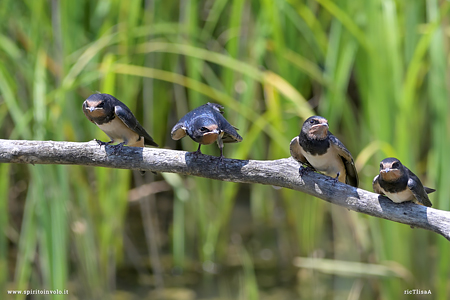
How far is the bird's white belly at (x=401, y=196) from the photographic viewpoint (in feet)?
6.77

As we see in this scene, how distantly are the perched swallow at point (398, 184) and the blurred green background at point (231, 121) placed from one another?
4.27ft

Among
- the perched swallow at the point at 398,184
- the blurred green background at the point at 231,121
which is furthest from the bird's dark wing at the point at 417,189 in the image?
the blurred green background at the point at 231,121

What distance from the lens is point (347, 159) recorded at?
2438 millimetres

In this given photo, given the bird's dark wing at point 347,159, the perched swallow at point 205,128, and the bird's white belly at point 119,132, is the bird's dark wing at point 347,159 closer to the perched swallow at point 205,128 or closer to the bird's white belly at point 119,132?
the perched swallow at point 205,128

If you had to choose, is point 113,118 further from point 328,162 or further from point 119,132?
point 328,162

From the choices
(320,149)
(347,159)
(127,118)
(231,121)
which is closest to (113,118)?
(127,118)

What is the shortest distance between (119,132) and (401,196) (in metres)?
1.49

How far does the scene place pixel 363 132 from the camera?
4.07 m

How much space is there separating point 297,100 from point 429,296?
188 centimetres

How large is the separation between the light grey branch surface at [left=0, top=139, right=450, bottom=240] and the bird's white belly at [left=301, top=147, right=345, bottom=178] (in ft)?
0.86

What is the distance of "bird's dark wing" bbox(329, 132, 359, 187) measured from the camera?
7.74 ft

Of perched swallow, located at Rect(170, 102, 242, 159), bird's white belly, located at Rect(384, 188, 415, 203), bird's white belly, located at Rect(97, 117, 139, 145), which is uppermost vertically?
bird's white belly, located at Rect(97, 117, 139, 145)

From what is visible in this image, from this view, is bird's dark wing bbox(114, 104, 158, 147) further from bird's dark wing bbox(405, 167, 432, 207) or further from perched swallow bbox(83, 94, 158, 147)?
bird's dark wing bbox(405, 167, 432, 207)

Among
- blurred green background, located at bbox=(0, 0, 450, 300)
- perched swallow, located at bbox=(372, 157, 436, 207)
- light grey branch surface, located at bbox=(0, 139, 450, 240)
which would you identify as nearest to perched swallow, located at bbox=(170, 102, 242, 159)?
light grey branch surface, located at bbox=(0, 139, 450, 240)
